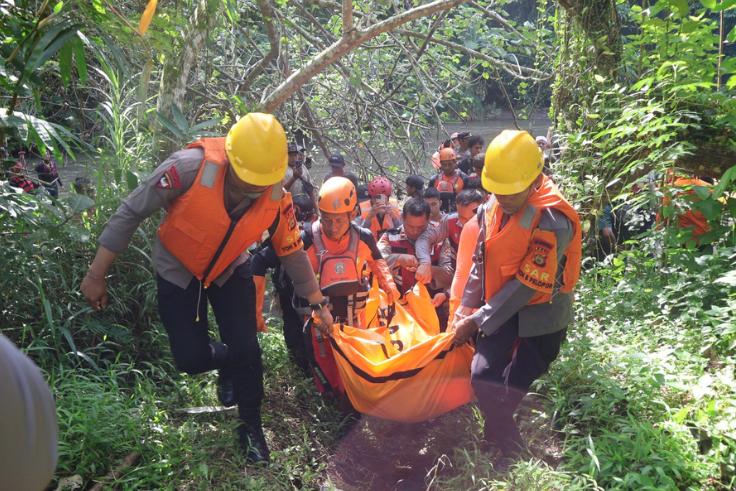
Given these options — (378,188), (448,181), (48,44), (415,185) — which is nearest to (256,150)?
(48,44)

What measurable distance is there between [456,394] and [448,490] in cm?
58

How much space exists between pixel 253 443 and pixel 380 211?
305 cm

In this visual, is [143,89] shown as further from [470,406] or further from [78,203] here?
[470,406]

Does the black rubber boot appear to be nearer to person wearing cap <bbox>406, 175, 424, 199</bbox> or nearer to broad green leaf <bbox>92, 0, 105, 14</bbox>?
broad green leaf <bbox>92, 0, 105, 14</bbox>

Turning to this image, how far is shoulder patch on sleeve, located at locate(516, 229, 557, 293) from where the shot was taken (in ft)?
9.18

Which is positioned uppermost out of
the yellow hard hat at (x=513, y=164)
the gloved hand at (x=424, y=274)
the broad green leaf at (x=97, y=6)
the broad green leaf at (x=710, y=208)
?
the broad green leaf at (x=97, y=6)

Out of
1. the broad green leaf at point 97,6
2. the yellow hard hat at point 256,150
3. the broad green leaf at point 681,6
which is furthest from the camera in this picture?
the broad green leaf at point 681,6

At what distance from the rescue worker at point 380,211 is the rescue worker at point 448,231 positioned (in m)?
0.67

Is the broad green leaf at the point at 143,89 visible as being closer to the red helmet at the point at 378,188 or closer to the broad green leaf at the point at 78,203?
the broad green leaf at the point at 78,203

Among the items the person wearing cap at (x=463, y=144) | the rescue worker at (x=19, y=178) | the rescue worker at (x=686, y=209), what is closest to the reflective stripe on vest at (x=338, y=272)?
the rescue worker at (x=19, y=178)

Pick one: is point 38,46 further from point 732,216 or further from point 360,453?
point 732,216

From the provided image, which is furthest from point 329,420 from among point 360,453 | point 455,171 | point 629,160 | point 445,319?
Answer: point 455,171

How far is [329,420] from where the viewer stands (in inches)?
148

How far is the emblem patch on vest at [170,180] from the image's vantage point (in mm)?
2699
